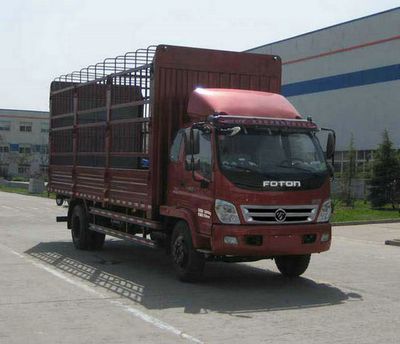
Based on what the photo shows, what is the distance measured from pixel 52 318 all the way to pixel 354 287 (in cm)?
486

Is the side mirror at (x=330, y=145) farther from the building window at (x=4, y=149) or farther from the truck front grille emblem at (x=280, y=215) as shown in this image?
the building window at (x=4, y=149)

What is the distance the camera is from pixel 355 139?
4416cm

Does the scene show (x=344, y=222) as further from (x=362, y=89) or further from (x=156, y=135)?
(x=362, y=89)

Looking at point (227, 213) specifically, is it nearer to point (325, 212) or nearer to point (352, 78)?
point (325, 212)

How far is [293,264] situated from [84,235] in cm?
523

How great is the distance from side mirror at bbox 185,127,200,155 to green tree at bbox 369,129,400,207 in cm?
2403

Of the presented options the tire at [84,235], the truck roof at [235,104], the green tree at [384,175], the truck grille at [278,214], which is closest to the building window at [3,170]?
the green tree at [384,175]

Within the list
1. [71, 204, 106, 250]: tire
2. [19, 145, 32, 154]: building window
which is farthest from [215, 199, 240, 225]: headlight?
[19, 145, 32, 154]: building window

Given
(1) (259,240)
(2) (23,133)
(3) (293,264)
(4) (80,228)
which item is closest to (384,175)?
(4) (80,228)

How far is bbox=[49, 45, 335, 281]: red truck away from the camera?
8930 millimetres

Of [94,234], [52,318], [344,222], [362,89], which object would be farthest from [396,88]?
[52,318]

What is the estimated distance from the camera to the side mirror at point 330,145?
9672mm

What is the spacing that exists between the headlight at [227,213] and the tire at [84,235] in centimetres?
535

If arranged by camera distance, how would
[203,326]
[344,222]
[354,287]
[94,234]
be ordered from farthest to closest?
[344,222] → [94,234] → [354,287] → [203,326]
